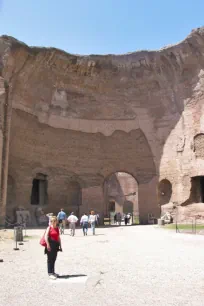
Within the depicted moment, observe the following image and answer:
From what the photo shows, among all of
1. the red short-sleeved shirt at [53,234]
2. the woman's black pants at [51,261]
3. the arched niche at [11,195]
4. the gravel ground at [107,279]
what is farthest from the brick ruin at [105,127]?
the woman's black pants at [51,261]

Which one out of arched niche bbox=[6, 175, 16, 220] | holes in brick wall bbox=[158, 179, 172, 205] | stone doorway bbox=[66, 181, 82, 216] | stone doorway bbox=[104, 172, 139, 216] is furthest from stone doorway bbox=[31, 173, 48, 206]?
stone doorway bbox=[104, 172, 139, 216]

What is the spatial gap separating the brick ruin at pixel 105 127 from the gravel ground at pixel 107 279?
1369 cm

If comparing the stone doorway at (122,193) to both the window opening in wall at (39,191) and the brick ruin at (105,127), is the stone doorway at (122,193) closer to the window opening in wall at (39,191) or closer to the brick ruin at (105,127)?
the brick ruin at (105,127)

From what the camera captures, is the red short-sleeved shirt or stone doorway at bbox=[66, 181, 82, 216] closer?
the red short-sleeved shirt

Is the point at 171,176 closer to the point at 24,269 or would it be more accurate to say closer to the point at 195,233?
the point at 195,233

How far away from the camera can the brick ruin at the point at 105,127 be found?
71.3 ft

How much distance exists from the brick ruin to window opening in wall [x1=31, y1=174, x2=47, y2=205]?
0.23 feet

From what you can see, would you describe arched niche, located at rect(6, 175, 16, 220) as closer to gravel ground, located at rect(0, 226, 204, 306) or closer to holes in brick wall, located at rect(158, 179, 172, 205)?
holes in brick wall, located at rect(158, 179, 172, 205)

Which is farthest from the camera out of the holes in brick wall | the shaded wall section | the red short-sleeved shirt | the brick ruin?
the holes in brick wall

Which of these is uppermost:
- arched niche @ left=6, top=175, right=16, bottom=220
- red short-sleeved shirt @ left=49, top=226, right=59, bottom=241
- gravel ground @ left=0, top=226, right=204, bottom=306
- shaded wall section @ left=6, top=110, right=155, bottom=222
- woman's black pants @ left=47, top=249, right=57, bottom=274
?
shaded wall section @ left=6, top=110, right=155, bottom=222

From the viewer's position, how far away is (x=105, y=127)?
24500mm

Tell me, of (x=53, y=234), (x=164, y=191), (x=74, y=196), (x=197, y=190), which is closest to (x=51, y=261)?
(x=53, y=234)

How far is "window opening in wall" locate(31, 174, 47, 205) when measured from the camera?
22.6 metres

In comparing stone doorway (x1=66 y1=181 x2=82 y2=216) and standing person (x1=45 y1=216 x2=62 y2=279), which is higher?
stone doorway (x1=66 y1=181 x2=82 y2=216)
